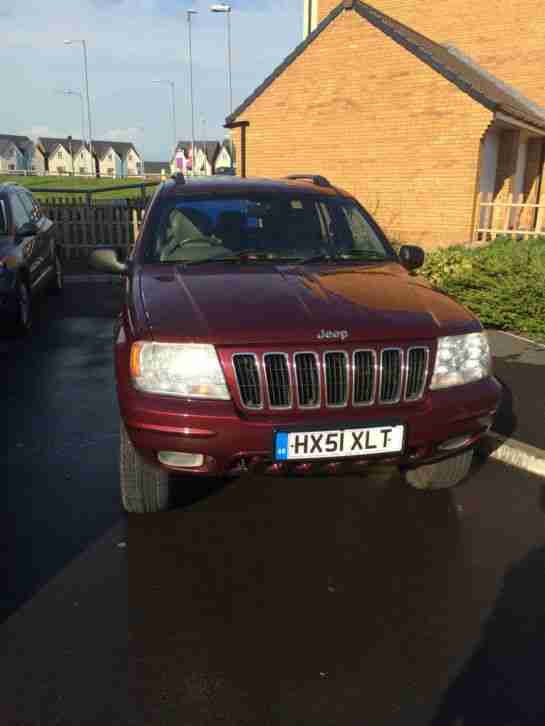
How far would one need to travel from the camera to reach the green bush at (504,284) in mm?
7383

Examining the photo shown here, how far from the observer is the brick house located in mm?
14875

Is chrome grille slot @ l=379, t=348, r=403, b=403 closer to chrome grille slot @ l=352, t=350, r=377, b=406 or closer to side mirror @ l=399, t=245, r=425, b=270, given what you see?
chrome grille slot @ l=352, t=350, r=377, b=406

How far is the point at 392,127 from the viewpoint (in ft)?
52.2

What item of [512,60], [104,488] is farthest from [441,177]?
[104,488]

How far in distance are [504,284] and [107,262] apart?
4941 mm

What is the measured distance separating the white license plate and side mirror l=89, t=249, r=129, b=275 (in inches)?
84.9

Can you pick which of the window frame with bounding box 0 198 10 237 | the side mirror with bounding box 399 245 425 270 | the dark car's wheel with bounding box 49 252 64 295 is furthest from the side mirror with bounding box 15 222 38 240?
the side mirror with bounding box 399 245 425 270

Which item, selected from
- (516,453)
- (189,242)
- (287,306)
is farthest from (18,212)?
(516,453)

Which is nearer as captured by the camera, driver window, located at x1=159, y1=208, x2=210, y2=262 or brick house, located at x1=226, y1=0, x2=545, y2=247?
driver window, located at x1=159, y1=208, x2=210, y2=262

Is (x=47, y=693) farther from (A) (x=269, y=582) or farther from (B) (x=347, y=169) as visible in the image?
(B) (x=347, y=169)

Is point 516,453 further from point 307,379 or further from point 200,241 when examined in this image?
point 200,241

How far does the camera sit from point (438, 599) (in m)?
2.93

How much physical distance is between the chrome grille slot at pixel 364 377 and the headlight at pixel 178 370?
2.01 ft

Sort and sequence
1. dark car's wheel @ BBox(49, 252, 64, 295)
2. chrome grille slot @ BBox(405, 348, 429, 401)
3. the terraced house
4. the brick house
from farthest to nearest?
the terraced house → the brick house → dark car's wheel @ BBox(49, 252, 64, 295) → chrome grille slot @ BBox(405, 348, 429, 401)
